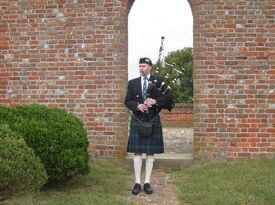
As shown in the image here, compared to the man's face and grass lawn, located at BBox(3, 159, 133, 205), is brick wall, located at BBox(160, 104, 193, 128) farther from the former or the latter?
the man's face

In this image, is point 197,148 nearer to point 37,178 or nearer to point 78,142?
point 78,142

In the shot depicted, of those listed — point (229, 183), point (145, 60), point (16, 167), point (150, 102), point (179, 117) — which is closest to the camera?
point (16, 167)

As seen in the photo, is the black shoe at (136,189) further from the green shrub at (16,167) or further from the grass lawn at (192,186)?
the green shrub at (16,167)

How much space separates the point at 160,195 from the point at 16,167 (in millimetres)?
2407

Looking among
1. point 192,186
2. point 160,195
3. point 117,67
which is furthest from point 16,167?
point 117,67

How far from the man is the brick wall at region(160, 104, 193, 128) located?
9463 mm

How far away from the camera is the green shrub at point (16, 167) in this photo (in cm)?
446

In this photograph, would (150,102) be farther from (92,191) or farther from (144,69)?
(92,191)

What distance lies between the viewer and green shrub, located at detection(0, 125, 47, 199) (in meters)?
4.46

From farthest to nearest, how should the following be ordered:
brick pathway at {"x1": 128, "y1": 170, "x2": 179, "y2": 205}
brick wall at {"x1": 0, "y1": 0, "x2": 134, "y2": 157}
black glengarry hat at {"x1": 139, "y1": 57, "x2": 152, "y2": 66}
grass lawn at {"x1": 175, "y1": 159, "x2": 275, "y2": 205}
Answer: brick wall at {"x1": 0, "y1": 0, "x2": 134, "y2": 157}, black glengarry hat at {"x1": 139, "y1": 57, "x2": 152, "y2": 66}, brick pathway at {"x1": 128, "y1": 170, "x2": 179, "y2": 205}, grass lawn at {"x1": 175, "y1": 159, "x2": 275, "y2": 205}

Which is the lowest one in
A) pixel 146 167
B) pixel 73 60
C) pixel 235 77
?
pixel 146 167

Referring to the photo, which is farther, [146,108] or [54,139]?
[146,108]

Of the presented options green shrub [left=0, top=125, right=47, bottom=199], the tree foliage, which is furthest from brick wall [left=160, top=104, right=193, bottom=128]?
green shrub [left=0, top=125, right=47, bottom=199]

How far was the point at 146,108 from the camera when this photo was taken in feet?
20.4
